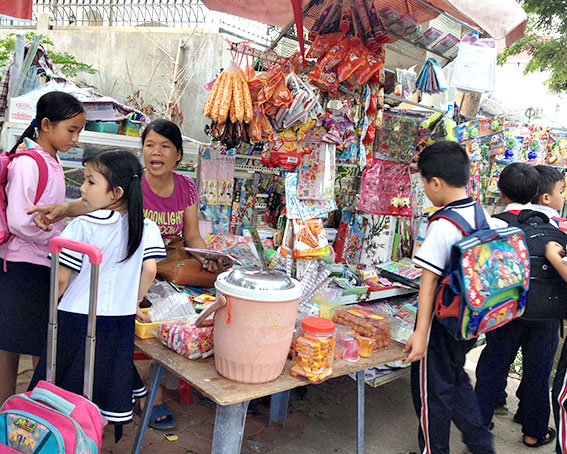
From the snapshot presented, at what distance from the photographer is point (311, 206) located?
127 inches

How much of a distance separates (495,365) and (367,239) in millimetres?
1428

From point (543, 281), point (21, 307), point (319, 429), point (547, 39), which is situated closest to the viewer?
point (21, 307)

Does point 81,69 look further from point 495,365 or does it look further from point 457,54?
point 495,365

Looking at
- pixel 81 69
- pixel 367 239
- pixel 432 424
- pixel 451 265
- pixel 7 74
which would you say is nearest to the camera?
pixel 451 265

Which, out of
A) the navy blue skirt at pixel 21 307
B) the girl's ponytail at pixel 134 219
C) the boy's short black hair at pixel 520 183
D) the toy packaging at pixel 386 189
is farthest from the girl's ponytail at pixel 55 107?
the boy's short black hair at pixel 520 183

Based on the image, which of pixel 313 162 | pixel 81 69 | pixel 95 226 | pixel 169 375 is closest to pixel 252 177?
pixel 313 162

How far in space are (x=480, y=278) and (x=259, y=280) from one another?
1.01 metres

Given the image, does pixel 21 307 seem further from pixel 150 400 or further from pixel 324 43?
pixel 324 43

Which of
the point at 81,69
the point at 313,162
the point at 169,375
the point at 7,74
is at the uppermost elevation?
the point at 81,69

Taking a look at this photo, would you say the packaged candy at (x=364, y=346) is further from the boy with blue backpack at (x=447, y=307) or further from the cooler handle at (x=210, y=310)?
the cooler handle at (x=210, y=310)

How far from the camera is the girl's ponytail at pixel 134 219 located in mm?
2010

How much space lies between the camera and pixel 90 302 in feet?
5.71

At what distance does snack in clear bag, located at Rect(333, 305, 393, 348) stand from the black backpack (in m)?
0.87

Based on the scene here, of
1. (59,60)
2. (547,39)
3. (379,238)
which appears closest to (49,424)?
(379,238)
